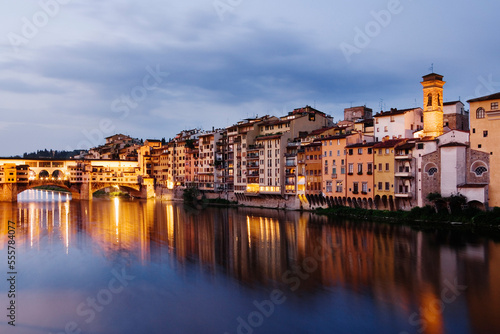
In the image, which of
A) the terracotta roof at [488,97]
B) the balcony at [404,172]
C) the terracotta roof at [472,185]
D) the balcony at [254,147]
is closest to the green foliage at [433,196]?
the terracotta roof at [472,185]

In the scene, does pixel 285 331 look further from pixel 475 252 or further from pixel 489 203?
pixel 489 203

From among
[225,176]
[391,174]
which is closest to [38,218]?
[225,176]

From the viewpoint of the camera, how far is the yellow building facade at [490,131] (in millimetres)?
27328

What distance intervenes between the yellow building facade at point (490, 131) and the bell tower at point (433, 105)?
3.98 meters

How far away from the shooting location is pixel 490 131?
27609 mm

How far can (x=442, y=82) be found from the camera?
3328 cm

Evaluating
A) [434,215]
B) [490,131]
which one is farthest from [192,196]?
[490,131]

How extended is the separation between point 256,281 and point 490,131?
19293mm

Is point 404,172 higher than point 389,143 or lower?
lower

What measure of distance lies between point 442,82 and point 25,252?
97.5 ft

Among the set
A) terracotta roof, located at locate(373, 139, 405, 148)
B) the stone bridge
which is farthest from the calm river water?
the stone bridge

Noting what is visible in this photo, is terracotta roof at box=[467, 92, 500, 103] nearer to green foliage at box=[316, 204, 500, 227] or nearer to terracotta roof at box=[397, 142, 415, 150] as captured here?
terracotta roof at box=[397, 142, 415, 150]

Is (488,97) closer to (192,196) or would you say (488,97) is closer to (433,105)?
(433,105)

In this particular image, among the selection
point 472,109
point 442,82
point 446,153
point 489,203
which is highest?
point 442,82
